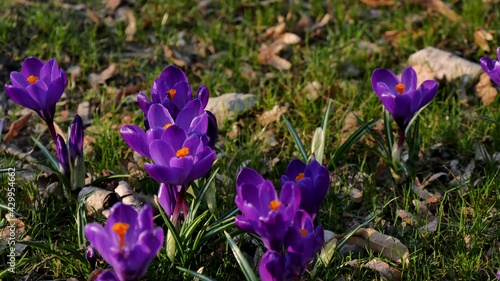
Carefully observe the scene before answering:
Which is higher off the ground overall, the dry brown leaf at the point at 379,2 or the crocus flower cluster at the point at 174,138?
the crocus flower cluster at the point at 174,138

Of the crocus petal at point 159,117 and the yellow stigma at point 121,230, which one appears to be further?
the crocus petal at point 159,117

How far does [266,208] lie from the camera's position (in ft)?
6.46

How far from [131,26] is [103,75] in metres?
0.54

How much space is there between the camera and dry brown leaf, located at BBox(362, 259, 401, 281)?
7.39ft

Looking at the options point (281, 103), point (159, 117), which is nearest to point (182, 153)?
point (159, 117)

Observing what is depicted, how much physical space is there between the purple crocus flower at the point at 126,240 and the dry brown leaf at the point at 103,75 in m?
2.02

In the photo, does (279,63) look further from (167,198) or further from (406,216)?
(167,198)

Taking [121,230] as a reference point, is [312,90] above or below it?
below

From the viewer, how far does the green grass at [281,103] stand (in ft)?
7.84

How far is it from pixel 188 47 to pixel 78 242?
1.95 metres

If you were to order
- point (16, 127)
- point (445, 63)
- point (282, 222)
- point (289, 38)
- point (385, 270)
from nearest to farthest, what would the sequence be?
1. point (282, 222)
2. point (385, 270)
3. point (16, 127)
4. point (445, 63)
5. point (289, 38)

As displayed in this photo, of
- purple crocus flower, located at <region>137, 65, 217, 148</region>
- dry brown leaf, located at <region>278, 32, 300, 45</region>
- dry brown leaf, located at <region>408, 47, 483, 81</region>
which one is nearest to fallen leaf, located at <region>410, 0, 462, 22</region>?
dry brown leaf, located at <region>408, 47, 483, 81</region>

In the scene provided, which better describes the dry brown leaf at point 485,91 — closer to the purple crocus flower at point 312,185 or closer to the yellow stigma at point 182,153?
the purple crocus flower at point 312,185

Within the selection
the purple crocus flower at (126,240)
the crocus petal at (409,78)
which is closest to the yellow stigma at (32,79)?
the purple crocus flower at (126,240)
